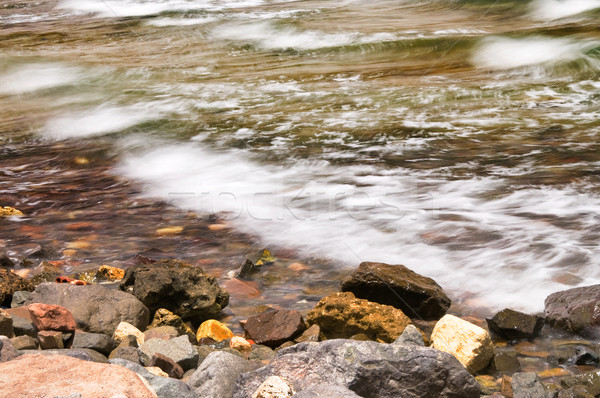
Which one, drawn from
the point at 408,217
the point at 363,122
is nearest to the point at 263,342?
the point at 408,217

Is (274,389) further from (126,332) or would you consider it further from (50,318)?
(50,318)

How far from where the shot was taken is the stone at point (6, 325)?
326 centimetres

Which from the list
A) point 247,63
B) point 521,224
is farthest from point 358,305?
point 247,63

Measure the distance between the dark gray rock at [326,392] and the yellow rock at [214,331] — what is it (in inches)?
55.1

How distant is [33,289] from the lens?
4.24 m

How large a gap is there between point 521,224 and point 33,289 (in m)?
3.34

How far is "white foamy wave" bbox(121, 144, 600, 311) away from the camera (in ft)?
15.2

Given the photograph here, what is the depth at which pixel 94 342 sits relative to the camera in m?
3.38

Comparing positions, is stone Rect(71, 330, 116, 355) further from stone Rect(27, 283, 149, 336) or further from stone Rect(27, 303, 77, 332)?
stone Rect(27, 283, 149, 336)

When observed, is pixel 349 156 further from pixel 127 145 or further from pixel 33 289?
pixel 33 289

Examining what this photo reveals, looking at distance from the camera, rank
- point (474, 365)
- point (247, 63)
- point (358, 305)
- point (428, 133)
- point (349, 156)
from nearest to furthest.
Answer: point (474, 365) → point (358, 305) → point (349, 156) → point (428, 133) → point (247, 63)

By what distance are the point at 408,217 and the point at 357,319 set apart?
2.24 meters

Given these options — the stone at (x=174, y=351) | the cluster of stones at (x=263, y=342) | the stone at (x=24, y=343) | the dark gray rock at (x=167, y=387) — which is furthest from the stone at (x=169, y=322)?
the dark gray rock at (x=167, y=387)

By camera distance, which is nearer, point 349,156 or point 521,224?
point 521,224
